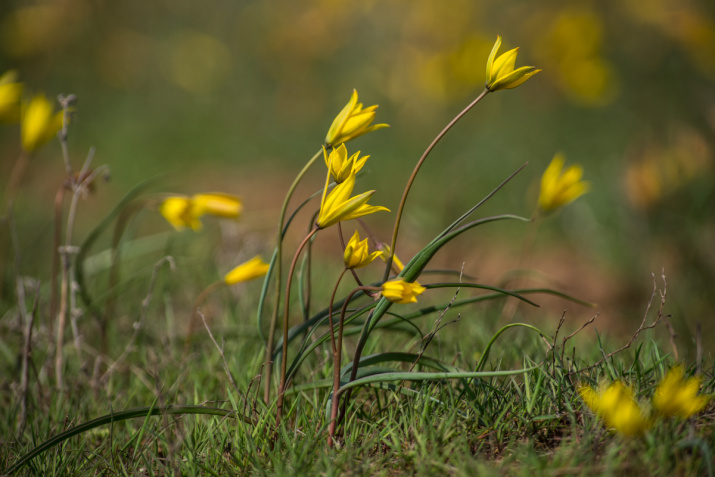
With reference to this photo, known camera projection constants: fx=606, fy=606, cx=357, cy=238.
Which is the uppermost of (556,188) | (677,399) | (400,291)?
(556,188)

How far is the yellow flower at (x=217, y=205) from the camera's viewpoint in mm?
1558

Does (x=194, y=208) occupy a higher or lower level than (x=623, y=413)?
higher

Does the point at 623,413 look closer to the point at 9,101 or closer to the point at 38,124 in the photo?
the point at 38,124

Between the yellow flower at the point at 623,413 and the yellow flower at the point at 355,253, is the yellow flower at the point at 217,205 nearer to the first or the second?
the yellow flower at the point at 355,253

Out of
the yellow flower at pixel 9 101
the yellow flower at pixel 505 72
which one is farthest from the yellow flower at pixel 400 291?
the yellow flower at pixel 9 101

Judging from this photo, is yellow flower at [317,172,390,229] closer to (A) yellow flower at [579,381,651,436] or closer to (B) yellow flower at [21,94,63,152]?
(A) yellow flower at [579,381,651,436]

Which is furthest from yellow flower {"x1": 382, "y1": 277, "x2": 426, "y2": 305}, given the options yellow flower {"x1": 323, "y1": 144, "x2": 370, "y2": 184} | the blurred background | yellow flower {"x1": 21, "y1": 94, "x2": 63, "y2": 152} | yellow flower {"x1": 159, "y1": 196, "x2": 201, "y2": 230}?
the blurred background

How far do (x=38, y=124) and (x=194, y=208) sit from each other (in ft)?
1.54

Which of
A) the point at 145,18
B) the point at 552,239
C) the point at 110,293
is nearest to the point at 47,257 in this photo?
the point at 110,293

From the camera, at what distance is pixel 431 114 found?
4801 millimetres

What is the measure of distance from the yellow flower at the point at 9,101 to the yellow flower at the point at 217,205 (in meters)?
0.57

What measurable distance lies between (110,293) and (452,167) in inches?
111

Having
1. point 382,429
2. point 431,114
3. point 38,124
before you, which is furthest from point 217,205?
point 431,114

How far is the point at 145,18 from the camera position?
7188 mm
